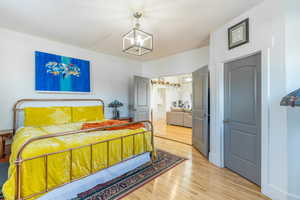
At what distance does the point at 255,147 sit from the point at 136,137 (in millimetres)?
1976

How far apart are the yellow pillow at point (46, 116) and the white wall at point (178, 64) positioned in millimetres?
3230

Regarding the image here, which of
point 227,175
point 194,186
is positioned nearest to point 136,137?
point 194,186

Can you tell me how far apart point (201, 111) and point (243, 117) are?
3.58 ft

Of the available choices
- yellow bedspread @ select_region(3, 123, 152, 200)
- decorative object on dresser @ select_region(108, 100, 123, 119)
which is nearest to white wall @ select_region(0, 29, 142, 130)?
decorative object on dresser @ select_region(108, 100, 123, 119)

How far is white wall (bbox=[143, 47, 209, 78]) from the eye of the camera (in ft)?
13.2

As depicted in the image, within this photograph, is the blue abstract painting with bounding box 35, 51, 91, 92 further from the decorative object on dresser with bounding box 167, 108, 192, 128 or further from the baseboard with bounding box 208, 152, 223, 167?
the decorative object on dresser with bounding box 167, 108, 192, 128

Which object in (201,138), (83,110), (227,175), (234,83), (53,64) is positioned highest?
(53,64)

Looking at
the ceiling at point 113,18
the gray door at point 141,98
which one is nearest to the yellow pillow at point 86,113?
the gray door at point 141,98

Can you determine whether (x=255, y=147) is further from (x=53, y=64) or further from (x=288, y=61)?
(x=53, y=64)

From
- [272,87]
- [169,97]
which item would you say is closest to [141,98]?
[272,87]

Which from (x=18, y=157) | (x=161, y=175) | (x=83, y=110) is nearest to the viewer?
(x=18, y=157)

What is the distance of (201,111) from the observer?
3426 mm

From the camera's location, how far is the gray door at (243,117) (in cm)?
217

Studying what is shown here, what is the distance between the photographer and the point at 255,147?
2.20m
